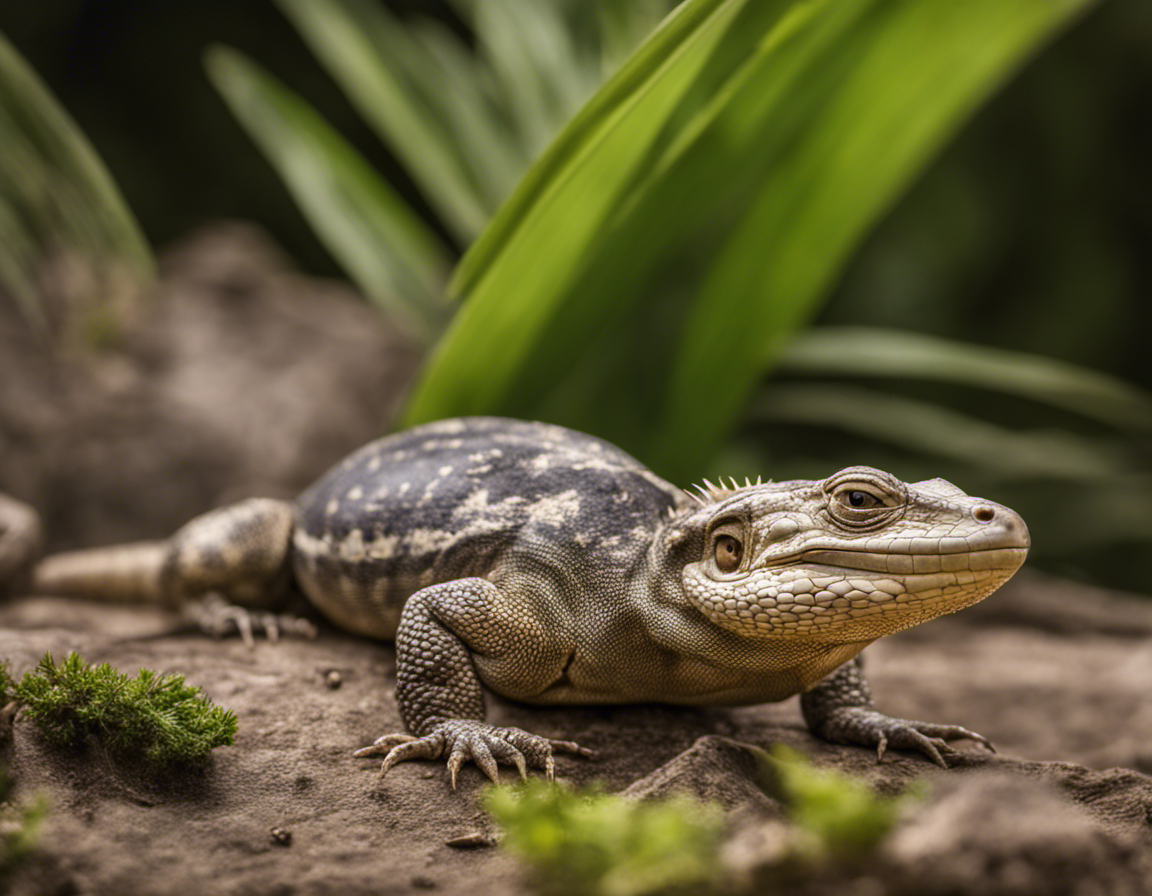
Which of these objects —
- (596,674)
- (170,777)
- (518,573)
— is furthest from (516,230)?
(170,777)

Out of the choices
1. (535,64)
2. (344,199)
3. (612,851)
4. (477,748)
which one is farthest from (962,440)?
(612,851)

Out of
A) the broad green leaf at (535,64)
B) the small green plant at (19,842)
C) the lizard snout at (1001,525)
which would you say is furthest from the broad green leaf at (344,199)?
the small green plant at (19,842)

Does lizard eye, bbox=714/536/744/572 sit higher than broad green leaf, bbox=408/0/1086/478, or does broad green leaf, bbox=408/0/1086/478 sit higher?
broad green leaf, bbox=408/0/1086/478

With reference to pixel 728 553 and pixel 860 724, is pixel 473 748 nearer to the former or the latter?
pixel 728 553

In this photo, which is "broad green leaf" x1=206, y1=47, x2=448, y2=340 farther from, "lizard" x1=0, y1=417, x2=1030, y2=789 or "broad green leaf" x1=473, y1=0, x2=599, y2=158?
"lizard" x1=0, y1=417, x2=1030, y2=789

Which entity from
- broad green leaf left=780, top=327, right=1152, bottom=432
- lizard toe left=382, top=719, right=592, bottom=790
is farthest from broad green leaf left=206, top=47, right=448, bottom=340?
lizard toe left=382, top=719, right=592, bottom=790

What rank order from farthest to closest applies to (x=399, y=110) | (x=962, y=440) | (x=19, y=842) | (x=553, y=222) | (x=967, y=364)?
(x=962, y=440) < (x=399, y=110) < (x=967, y=364) < (x=553, y=222) < (x=19, y=842)

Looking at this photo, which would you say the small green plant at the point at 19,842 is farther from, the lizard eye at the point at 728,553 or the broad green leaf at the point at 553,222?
the broad green leaf at the point at 553,222
